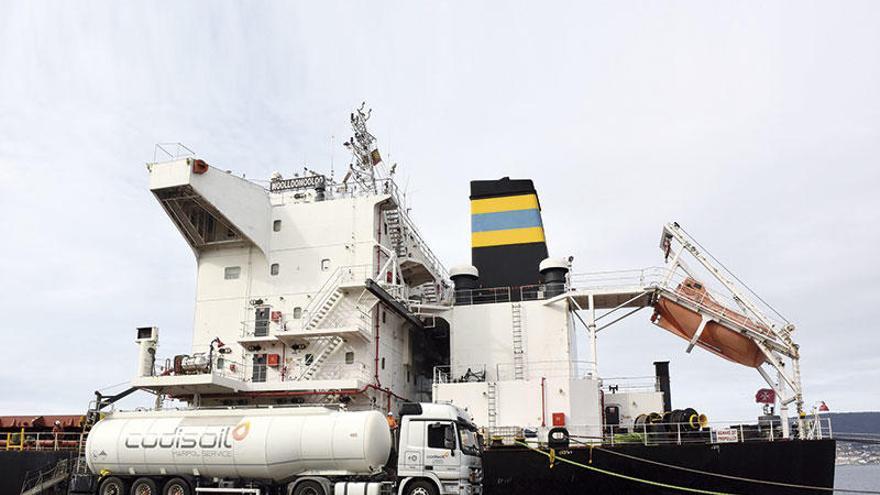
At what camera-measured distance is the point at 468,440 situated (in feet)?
60.0

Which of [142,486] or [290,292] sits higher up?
[290,292]

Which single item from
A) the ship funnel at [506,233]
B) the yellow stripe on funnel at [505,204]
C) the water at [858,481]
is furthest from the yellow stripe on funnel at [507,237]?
the water at [858,481]

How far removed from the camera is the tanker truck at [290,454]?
1753 centimetres

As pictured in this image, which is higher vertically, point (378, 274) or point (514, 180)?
point (514, 180)

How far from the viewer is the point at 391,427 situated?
1858 cm

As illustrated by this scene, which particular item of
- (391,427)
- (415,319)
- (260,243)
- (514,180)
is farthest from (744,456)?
(260,243)

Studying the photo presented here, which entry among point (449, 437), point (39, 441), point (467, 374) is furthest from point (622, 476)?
point (39, 441)

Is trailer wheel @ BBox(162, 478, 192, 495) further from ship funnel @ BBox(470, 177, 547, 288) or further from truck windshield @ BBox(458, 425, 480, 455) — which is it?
ship funnel @ BBox(470, 177, 547, 288)

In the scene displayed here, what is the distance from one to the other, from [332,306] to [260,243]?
419cm

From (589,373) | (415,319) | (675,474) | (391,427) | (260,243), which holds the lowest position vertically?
(675,474)

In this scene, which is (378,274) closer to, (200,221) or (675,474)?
(200,221)

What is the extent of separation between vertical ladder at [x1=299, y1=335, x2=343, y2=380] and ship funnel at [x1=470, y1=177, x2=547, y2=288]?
308 inches

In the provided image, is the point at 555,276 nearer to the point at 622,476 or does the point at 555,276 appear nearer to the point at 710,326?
the point at 710,326

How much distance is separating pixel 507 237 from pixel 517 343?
6417mm
